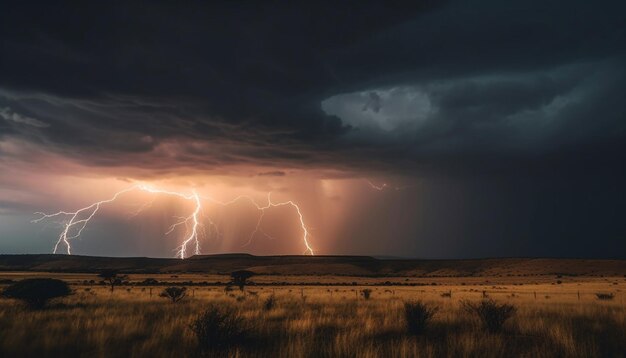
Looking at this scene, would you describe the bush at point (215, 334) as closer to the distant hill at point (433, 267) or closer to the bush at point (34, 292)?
the bush at point (34, 292)

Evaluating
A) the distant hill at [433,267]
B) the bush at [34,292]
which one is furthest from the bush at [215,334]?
the distant hill at [433,267]

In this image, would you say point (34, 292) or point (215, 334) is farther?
point (34, 292)

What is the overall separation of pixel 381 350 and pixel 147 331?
22.7 ft

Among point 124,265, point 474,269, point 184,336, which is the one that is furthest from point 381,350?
point 124,265

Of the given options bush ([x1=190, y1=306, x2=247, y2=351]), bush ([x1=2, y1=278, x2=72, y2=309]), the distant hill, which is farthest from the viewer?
the distant hill

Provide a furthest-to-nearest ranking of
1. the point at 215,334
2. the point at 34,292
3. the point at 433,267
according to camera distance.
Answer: the point at 433,267
the point at 34,292
the point at 215,334

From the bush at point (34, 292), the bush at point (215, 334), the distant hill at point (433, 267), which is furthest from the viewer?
the distant hill at point (433, 267)

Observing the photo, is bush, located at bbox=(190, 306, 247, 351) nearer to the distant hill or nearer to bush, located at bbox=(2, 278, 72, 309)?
bush, located at bbox=(2, 278, 72, 309)

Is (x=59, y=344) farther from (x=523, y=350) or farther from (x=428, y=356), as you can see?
(x=523, y=350)

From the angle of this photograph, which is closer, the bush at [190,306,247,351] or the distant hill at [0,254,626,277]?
the bush at [190,306,247,351]

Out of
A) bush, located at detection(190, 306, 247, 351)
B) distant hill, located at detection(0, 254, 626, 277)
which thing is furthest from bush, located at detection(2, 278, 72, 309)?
distant hill, located at detection(0, 254, 626, 277)

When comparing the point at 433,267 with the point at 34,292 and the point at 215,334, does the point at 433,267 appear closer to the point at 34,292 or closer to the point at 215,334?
the point at 34,292

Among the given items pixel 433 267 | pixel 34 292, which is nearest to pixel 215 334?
pixel 34 292

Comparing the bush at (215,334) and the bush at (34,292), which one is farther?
the bush at (34,292)
